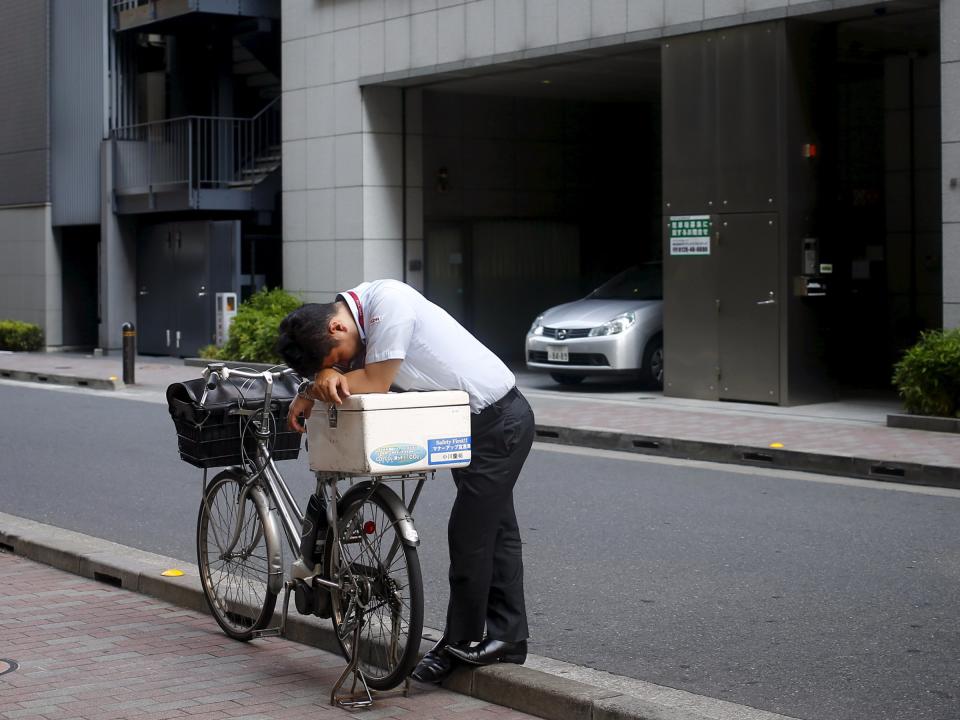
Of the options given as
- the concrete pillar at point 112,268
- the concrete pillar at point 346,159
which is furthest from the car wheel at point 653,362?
the concrete pillar at point 112,268

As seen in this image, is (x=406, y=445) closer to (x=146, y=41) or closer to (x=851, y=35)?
(x=851, y=35)

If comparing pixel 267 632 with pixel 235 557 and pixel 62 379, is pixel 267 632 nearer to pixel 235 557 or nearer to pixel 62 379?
pixel 235 557

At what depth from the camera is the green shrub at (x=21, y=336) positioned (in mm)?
28375

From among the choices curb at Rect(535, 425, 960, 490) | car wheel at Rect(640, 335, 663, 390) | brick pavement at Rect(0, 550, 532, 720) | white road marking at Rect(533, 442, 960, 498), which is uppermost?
car wheel at Rect(640, 335, 663, 390)

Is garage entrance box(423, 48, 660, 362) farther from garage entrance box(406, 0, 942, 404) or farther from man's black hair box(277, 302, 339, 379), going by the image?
man's black hair box(277, 302, 339, 379)

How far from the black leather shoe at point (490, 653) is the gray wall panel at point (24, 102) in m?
24.7

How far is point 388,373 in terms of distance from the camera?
5.24 metres

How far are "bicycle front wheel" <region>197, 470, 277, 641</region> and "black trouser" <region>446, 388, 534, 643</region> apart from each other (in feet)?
3.05

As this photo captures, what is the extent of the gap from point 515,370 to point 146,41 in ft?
35.2

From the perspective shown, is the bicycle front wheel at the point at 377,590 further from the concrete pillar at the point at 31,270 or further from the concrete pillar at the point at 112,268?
the concrete pillar at the point at 31,270

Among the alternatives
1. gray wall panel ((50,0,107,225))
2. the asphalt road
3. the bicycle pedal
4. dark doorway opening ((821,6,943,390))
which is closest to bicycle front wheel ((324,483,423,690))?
the bicycle pedal

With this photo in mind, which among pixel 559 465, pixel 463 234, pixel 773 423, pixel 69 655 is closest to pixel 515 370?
pixel 463 234

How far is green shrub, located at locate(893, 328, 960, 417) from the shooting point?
13.5 meters

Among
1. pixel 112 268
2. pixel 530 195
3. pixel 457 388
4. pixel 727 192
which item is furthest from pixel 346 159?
pixel 457 388
